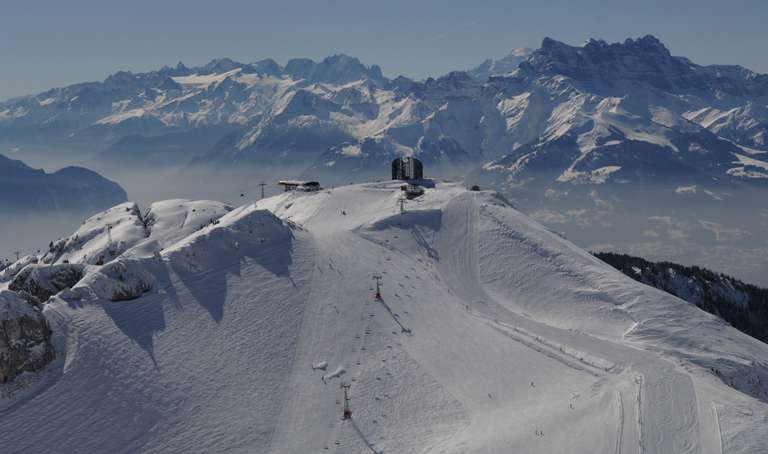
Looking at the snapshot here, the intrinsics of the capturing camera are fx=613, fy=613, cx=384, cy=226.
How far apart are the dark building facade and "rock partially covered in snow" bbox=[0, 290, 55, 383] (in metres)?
108

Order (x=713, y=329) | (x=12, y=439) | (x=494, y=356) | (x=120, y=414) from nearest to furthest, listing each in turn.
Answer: (x=12, y=439) → (x=120, y=414) → (x=494, y=356) → (x=713, y=329)

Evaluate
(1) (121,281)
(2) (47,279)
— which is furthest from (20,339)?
(2) (47,279)

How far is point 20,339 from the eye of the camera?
61.0m

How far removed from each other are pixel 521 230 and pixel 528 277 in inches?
646

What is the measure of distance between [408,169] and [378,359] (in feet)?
319

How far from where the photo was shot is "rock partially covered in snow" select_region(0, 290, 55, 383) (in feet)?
196

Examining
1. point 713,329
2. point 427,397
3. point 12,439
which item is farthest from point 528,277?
point 12,439

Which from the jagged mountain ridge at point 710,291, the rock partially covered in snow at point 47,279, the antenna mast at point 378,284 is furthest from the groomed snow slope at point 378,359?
the jagged mountain ridge at point 710,291

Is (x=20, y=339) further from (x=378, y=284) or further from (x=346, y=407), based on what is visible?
(x=378, y=284)

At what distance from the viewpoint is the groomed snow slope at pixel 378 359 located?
184 feet

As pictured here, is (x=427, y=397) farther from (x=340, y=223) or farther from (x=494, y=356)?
(x=340, y=223)

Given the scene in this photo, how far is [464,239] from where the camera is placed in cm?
11406

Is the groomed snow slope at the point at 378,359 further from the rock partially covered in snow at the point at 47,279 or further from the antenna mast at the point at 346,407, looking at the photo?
the rock partially covered in snow at the point at 47,279

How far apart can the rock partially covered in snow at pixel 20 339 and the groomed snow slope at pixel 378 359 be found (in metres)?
1.49
